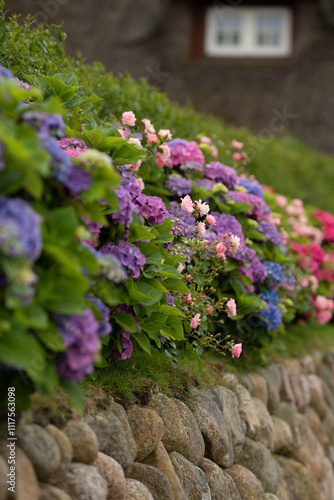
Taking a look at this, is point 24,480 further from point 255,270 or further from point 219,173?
point 219,173

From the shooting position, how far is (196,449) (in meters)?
2.35

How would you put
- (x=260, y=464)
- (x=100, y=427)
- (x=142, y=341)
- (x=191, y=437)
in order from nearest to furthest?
(x=100, y=427)
(x=142, y=341)
(x=191, y=437)
(x=260, y=464)

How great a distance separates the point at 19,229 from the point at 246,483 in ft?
6.62

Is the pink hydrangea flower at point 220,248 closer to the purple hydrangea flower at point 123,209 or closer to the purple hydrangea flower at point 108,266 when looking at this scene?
the purple hydrangea flower at point 123,209

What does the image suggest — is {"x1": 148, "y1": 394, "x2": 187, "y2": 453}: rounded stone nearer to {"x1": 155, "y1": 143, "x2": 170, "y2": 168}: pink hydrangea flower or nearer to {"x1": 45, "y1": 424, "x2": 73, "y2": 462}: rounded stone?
{"x1": 45, "y1": 424, "x2": 73, "y2": 462}: rounded stone

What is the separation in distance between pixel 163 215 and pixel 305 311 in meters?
2.60

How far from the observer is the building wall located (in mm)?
13016

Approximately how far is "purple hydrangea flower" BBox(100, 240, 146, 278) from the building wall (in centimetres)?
1147

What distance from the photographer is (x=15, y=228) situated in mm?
1268

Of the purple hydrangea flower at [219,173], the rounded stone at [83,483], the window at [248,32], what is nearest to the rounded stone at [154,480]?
the rounded stone at [83,483]

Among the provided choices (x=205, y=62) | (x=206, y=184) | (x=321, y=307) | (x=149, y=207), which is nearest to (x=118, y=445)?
(x=149, y=207)

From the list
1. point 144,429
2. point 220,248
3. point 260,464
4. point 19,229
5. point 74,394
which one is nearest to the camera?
point 19,229

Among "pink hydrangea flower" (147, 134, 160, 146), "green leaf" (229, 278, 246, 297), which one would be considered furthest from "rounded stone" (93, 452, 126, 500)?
"pink hydrangea flower" (147, 134, 160, 146)

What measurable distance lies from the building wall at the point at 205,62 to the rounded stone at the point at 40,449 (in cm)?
1204
